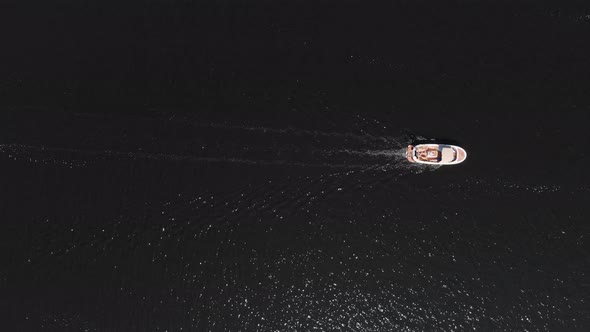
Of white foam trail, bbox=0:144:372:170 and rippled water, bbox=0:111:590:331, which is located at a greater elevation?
white foam trail, bbox=0:144:372:170

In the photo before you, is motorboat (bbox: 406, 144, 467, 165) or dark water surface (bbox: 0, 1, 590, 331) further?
motorboat (bbox: 406, 144, 467, 165)

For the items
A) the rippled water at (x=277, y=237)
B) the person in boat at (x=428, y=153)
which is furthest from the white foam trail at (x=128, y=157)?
the person in boat at (x=428, y=153)

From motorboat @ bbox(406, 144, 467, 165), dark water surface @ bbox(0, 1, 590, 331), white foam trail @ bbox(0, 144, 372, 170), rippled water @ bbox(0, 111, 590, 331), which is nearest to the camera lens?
rippled water @ bbox(0, 111, 590, 331)

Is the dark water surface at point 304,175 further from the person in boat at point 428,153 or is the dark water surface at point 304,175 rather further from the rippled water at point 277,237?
the person in boat at point 428,153

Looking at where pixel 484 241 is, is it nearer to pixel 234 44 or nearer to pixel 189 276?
pixel 189 276

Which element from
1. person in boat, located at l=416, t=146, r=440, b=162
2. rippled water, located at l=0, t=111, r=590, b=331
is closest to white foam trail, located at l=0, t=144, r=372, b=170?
rippled water, located at l=0, t=111, r=590, b=331

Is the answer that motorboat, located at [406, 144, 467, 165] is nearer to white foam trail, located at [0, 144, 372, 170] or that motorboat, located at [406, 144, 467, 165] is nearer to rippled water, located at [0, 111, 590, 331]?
rippled water, located at [0, 111, 590, 331]

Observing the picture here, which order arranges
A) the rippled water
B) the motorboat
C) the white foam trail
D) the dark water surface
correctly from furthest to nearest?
1. the white foam trail
2. the motorboat
3. the dark water surface
4. the rippled water

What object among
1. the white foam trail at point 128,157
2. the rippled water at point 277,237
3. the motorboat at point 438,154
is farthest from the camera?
the white foam trail at point 128,157
